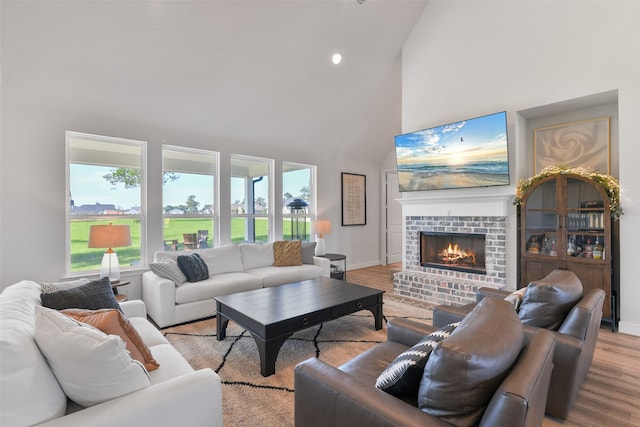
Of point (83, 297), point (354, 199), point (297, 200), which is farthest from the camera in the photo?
point (354, 199)

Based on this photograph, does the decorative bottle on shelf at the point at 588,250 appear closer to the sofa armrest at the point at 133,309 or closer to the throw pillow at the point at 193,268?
the throw pillow at the point at 193,268

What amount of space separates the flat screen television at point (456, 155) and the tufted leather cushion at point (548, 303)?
2361 millimetres

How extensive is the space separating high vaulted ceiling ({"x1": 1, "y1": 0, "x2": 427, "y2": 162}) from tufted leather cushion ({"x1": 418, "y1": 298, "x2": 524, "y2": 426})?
13.1 feet

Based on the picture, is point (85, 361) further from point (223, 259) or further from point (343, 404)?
point (223, 259)

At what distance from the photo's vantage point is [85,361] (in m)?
1.19

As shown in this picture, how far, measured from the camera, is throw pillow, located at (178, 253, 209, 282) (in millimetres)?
3798

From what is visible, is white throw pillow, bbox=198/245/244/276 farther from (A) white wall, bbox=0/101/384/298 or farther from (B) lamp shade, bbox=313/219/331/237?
(B) lamp shade, bbox=313/219/331/237

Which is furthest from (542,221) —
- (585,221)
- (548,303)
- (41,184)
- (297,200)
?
(41,184)

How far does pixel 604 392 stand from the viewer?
86.8 inches

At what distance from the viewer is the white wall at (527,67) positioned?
3.26m

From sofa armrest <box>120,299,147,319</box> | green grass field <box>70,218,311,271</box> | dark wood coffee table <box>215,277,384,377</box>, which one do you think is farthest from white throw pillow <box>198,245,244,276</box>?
sofa armrest <box>120,299,147,319</box>

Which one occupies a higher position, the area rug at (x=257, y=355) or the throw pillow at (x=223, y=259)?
the throw pillow at (x=223, y=259)

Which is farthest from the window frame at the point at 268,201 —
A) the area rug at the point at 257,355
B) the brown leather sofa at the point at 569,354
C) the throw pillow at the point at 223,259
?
the brown leather sofa at the point at 569,354

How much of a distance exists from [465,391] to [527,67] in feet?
14.2
